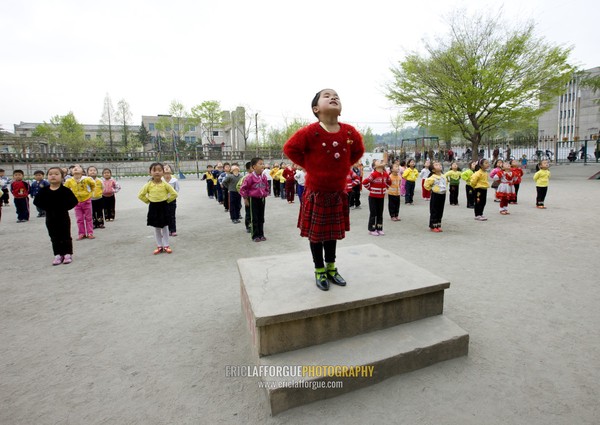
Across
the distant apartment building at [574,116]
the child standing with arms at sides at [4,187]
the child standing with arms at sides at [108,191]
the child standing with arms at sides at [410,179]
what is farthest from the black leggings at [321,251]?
the distant apartment building at [574,116]

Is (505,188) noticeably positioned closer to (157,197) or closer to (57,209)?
(157,197)

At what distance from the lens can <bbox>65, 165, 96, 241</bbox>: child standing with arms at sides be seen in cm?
754

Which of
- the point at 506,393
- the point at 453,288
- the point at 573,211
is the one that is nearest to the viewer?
the point at 506,393

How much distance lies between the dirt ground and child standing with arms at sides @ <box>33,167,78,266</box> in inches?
12.3

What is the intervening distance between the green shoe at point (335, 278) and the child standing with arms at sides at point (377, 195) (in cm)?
468

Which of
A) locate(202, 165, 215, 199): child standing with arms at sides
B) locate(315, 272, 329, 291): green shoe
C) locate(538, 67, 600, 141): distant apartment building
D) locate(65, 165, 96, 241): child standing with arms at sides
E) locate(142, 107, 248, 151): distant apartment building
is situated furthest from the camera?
locate(142, 107, 248, 151): distant apartment building

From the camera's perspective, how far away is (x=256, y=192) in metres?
7.59

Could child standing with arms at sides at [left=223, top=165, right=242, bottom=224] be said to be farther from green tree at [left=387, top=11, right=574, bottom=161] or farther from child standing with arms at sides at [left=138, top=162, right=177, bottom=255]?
green tree at [left=387, top=11, right=574, bottom=161]

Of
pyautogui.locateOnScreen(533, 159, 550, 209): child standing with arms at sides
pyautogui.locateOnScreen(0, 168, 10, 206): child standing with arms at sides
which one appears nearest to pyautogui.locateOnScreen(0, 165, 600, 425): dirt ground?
pyautogui.locateOnScreen(533, 159, 550, 209): child standing with arms at sides

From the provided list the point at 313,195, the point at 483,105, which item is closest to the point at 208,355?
the point at 313,195

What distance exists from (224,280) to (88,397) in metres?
2.56

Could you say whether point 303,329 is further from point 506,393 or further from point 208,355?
point 506,393

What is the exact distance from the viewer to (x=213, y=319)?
3855 mm

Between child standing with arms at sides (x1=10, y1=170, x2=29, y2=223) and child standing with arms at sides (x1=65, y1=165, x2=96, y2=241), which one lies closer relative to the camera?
child standing with arms at sides (x1=65, y1=165, x2=96, y2=241)
